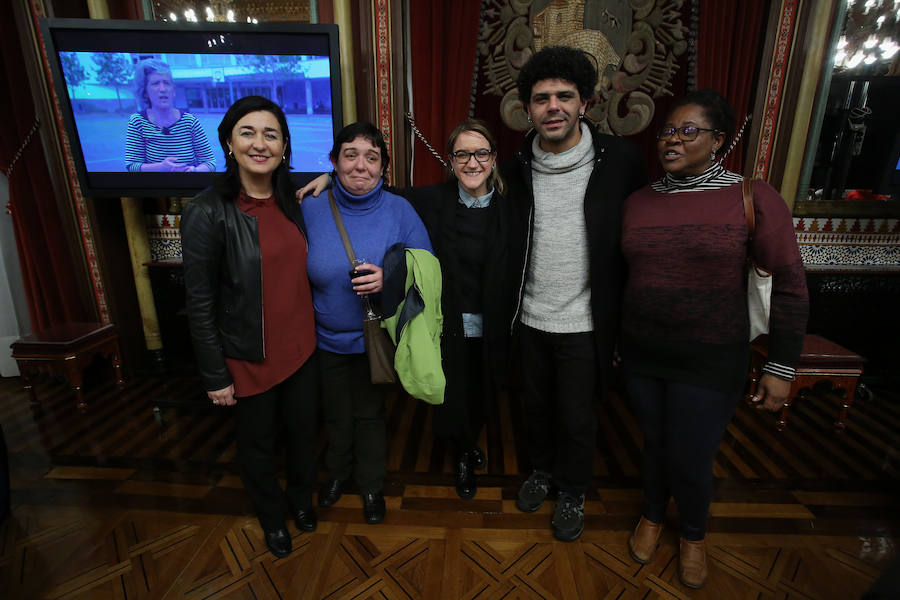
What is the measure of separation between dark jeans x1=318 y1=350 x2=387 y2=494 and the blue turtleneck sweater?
112mm

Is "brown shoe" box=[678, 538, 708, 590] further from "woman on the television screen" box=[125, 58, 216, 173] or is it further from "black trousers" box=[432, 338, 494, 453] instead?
"woman on the television screen" box=[125, 58, 216, 173]

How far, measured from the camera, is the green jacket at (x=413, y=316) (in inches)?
55.7

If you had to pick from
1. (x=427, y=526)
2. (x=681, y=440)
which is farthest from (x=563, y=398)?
(x=427, y=526)

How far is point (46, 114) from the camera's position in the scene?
2.63 m

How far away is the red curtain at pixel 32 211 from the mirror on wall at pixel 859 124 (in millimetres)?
5095

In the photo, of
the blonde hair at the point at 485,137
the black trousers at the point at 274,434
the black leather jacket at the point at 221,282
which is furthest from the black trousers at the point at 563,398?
the black leather jacket at the point at 221,282

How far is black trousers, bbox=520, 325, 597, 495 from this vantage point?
153 cm

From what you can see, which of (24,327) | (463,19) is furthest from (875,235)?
(24,327)

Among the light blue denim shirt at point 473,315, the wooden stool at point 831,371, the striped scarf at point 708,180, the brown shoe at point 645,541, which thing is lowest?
the brown shoe at point 645,541

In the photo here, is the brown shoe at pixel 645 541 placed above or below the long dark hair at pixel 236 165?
below

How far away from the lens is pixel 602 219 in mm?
1419

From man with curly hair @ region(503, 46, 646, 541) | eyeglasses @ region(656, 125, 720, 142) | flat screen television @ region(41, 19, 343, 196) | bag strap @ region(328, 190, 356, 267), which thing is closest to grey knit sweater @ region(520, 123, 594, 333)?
man with curly hair @ region(503, 46, 646, 541)

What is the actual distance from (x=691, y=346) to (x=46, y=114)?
12.5 feet

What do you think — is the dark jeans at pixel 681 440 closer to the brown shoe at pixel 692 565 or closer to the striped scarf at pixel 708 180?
the brown shoe at pixel 692 565
